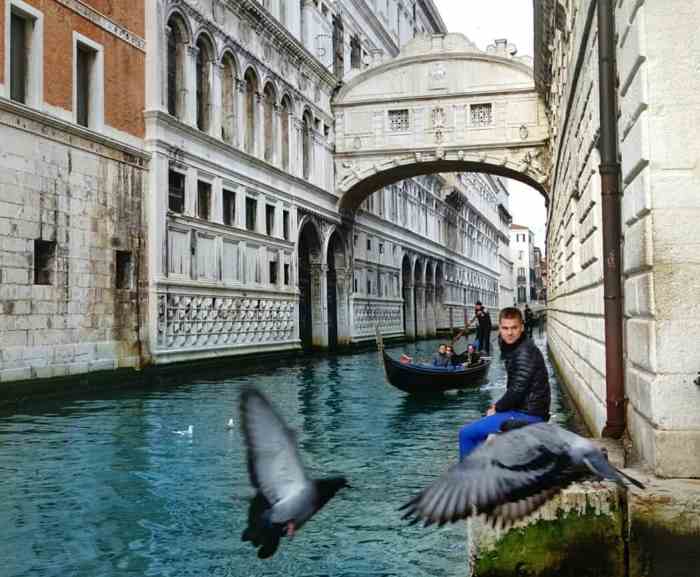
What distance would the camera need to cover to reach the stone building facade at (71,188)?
35.0 ft

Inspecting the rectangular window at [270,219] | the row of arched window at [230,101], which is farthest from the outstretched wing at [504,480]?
the rectangular window at [270,219]

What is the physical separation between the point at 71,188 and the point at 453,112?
39.4 ft

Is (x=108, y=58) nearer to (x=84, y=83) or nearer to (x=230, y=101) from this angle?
(x=84, y=83)

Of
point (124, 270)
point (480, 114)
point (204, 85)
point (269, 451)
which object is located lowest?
point (269, 451)

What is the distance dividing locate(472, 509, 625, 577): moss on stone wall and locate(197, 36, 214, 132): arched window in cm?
1384

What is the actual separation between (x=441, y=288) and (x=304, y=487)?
118 ft

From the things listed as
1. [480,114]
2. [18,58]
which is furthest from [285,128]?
[18,58]

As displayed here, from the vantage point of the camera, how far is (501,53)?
21234mm

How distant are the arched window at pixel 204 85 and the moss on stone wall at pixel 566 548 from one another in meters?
13.8

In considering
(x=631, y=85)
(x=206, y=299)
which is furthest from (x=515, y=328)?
(x=206, y=299)

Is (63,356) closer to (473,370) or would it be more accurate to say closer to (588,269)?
(473,370)

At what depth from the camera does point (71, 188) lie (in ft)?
39.0

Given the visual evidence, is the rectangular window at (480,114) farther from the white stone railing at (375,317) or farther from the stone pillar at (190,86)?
the stone pillar at (190,86)

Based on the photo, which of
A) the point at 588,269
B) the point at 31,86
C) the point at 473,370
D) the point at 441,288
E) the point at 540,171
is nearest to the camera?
the point at 588,269
